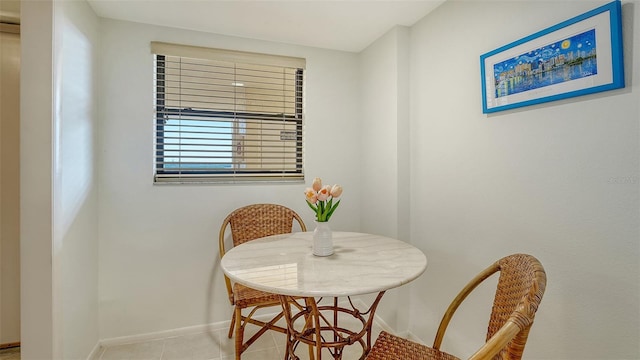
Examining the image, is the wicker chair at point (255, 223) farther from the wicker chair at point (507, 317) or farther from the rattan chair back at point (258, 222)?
the wicker chair at point (507, 317)

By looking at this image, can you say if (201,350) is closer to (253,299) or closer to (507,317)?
(253,299)

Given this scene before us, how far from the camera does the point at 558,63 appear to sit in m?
1.28

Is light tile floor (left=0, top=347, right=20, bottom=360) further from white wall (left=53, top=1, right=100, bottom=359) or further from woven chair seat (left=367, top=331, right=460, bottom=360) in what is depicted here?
woven chair seat (left=367, top=331, right=460, bottom=360)

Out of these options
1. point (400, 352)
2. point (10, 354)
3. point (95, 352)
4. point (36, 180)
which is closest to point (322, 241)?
point (400, 352)

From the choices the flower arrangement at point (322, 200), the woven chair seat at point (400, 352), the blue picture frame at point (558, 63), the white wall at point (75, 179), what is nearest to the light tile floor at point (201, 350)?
the white wall at point (75, 179)

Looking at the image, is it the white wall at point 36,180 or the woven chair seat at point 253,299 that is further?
the woven chair seat at point 253,299

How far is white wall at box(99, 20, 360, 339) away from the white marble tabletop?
2.55 ft

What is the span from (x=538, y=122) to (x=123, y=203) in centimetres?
260

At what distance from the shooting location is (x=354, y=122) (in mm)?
2811

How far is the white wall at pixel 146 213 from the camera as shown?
2162 mm

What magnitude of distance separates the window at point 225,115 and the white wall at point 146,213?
0.29 feet

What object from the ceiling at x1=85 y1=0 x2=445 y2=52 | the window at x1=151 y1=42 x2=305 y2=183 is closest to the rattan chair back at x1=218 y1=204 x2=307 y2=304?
the window at x1=151 y1=42 x2=305 y2=183

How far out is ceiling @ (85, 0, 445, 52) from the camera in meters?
1.96

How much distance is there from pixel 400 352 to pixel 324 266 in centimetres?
46
